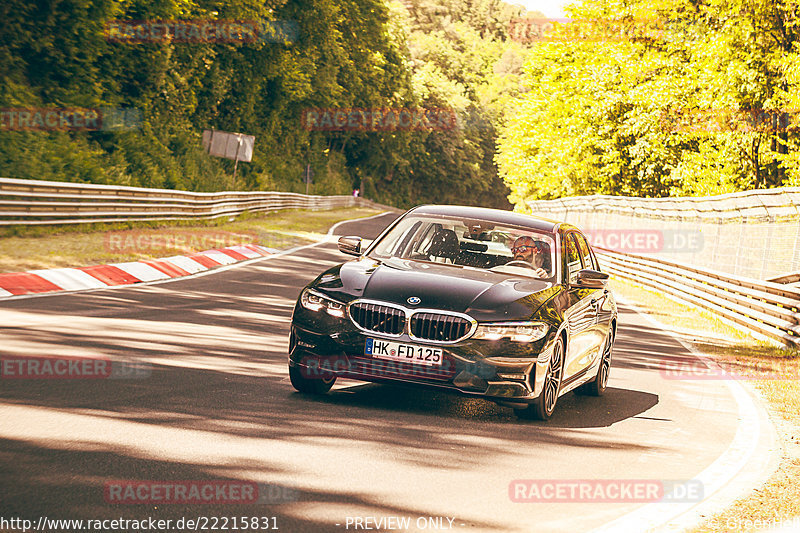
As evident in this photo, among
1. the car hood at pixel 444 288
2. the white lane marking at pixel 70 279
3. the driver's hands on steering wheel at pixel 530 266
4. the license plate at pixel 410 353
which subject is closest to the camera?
the license plate at pixel 410 353

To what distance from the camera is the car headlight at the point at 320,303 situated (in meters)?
7.71

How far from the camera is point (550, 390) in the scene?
8.14 m

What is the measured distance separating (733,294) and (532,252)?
12255mm

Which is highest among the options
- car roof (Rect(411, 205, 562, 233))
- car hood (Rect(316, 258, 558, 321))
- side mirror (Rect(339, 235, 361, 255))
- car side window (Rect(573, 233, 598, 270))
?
car roof (Rect(411, 205, 562, 233))

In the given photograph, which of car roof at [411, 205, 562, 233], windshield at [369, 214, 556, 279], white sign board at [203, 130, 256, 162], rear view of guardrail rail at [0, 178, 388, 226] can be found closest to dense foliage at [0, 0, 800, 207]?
white sign board at [203, 130, 256, 162]

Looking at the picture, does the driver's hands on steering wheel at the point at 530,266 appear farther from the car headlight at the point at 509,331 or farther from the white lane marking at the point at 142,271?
the white lane marking at the point at 142,271

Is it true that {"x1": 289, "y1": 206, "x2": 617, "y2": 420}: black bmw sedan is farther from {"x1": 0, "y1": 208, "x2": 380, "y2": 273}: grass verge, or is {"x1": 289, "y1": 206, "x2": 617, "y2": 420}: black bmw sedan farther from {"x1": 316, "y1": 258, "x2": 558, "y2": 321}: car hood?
{"x1": 0, "y1": 208, "x2": 380, "y2": 273}: grass verge

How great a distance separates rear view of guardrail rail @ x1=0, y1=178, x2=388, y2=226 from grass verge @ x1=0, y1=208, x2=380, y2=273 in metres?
0.26

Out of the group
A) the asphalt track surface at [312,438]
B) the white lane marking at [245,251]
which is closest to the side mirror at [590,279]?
the asphalt track surface at [312,438]

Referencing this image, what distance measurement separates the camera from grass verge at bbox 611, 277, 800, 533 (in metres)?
5.81

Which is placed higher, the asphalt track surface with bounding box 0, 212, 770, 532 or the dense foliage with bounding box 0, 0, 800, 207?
the dense foliage with bounding box 0, 0, 800, 207

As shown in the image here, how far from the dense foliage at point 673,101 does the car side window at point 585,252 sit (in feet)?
83.1

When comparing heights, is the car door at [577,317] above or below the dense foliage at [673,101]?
below

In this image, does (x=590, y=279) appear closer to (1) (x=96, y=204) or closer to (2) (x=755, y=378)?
(2) (x=755, y=378)
